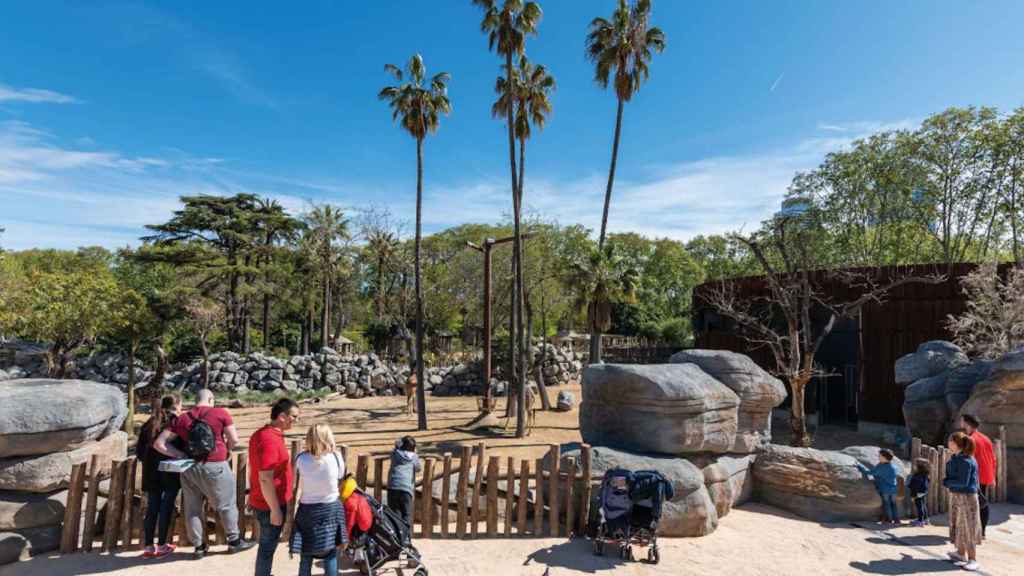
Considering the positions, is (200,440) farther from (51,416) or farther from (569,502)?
(569,502)

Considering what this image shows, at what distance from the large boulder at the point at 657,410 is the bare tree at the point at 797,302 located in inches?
213

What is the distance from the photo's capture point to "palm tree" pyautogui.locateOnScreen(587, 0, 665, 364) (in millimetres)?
18234

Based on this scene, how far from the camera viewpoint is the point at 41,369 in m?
25.0

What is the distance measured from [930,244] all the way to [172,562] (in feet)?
121

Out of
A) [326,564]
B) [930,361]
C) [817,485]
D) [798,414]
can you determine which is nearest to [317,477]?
[326,564]

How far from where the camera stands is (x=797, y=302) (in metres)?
18.2

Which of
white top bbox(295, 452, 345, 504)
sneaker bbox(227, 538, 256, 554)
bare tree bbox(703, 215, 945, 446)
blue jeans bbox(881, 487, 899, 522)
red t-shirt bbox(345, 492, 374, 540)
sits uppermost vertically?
bare tree bbox(703, 215, 945, 446)

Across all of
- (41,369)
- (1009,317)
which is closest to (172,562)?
(1009,317)

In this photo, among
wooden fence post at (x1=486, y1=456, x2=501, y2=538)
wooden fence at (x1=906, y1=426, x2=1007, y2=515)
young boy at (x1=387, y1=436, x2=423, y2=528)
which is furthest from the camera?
wooden fence at (x1=906, y1=426, x2=1007, y2=515)

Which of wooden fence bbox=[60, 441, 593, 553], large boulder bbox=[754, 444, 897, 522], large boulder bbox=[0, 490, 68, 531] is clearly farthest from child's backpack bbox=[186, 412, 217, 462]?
large boulder bbox=[754, 444, 897, 522]

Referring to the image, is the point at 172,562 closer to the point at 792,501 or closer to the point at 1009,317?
the point at 792,501

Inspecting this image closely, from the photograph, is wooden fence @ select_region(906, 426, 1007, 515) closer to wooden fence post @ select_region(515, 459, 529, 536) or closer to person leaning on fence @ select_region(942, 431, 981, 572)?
person leaning on fence @ select_region(942, 431, 981, 572)

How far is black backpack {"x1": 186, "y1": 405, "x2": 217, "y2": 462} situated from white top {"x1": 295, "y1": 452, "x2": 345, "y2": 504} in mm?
1688

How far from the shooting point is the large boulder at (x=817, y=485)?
8688 mm
